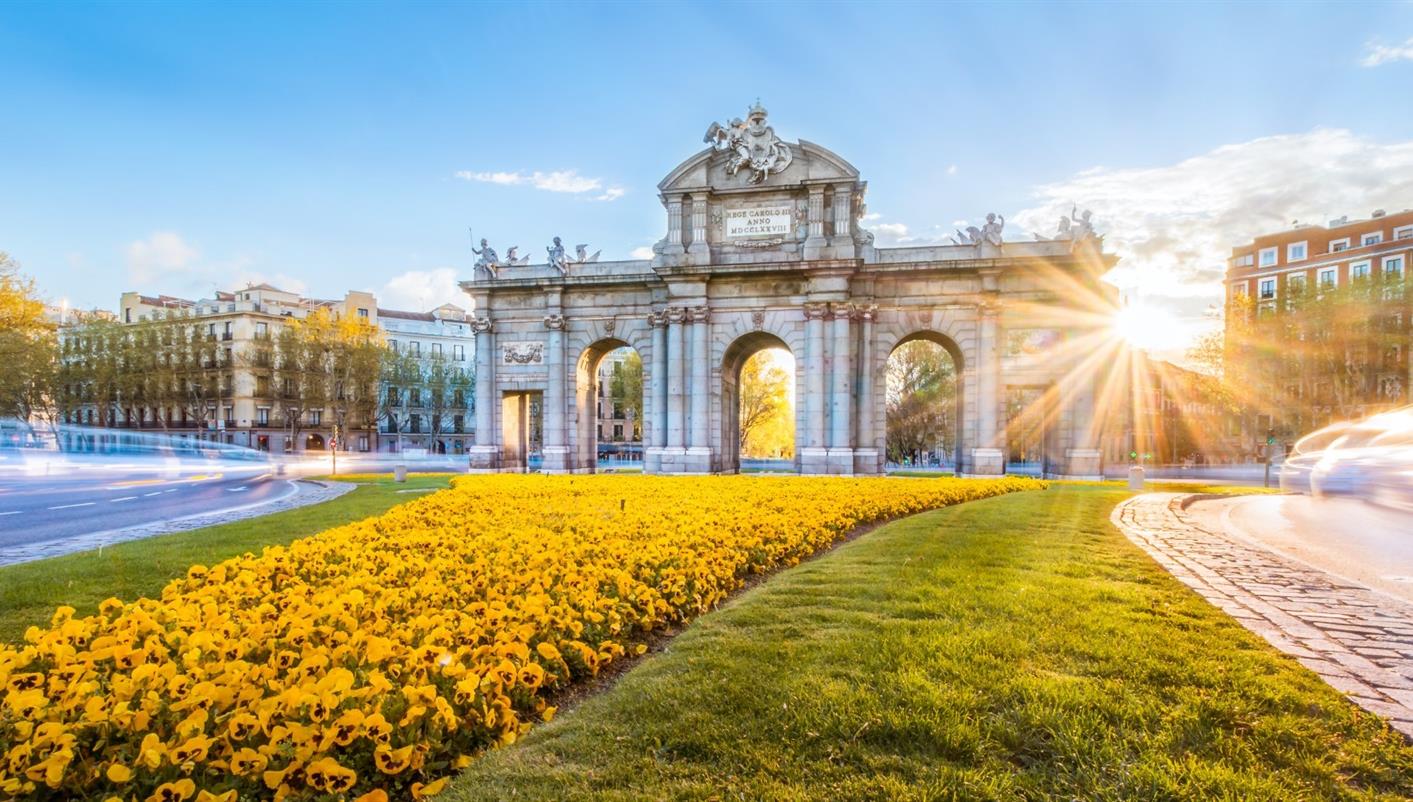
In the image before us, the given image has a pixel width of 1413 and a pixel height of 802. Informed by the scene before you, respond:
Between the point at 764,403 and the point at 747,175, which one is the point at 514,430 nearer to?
the point at 747,175

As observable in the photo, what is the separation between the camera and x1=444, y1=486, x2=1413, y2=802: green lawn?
4129 millimetres

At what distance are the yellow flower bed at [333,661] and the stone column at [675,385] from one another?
22.9m

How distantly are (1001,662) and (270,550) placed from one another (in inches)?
331

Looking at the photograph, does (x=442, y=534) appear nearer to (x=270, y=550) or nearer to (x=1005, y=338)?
(x=270, y=550)

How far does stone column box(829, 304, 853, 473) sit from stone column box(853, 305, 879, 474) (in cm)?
64

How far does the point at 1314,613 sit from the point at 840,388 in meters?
25.0

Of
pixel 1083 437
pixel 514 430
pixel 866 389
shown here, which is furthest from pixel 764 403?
pixel 1083 437

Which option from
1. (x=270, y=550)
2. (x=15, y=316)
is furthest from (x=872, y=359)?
(x=15, y=316)

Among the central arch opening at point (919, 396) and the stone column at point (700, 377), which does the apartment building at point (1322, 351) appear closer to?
the central arch opening at point (919, 396)

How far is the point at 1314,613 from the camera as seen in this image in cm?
740

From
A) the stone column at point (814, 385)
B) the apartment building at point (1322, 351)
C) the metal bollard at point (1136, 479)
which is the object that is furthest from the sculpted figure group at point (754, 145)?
the apartment building at point (1322, 351)

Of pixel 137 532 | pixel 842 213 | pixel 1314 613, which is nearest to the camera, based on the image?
pixel 1314 613

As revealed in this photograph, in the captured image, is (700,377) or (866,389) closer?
(866,389)

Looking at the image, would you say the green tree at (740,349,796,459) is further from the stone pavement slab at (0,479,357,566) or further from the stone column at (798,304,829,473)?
the stone pavement slab at (0,479,357,566)
